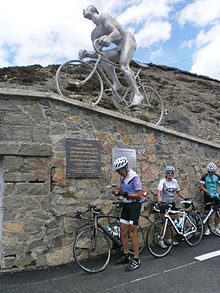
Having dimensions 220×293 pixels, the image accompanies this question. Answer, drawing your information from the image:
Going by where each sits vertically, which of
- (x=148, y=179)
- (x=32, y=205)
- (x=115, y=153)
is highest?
(x=115, y=153)

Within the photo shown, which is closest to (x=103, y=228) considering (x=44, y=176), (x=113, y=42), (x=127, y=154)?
(x=44, y=176)

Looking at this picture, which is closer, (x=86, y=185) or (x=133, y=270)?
(x=133, y=270)

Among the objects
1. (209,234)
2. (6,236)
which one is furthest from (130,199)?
(209,234)

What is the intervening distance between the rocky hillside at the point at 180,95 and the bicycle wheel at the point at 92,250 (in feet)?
25.5

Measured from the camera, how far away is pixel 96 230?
588cm

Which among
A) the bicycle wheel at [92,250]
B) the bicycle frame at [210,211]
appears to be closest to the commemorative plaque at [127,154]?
the bicycle wheel at [92,250]

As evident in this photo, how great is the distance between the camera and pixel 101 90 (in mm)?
7801

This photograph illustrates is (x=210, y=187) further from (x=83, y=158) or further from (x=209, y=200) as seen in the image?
(x=83, y=158)

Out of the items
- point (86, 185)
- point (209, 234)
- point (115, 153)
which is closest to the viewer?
point (86, 185)

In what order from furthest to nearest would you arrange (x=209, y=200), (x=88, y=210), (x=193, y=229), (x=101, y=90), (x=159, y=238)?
1. (x=209, y=200)
2. (x=101, y=90)
3. (x=193, y=229)
4. (x=159, y=238)
5. (x=88, y=210)

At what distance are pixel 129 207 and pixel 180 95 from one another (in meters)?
15.6

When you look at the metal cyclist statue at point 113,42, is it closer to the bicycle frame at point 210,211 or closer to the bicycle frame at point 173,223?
the bicycle frame at point 173,223

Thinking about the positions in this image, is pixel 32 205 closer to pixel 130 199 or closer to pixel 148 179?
pixel 130 199

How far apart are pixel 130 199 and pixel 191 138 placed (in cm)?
357
